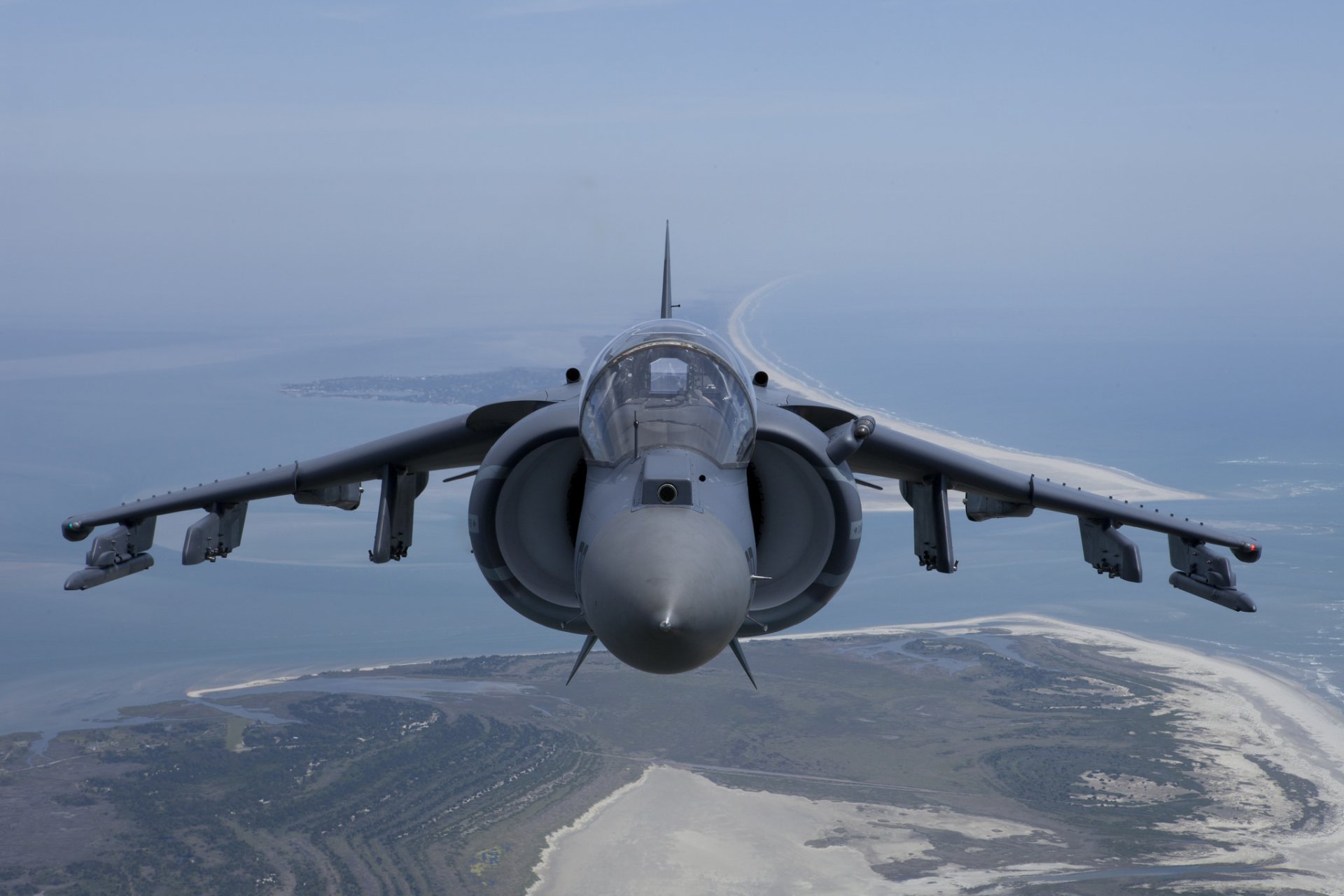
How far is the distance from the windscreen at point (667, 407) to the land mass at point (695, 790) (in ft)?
390

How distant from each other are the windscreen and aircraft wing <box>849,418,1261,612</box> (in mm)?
4230

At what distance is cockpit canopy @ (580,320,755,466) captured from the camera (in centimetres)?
1015

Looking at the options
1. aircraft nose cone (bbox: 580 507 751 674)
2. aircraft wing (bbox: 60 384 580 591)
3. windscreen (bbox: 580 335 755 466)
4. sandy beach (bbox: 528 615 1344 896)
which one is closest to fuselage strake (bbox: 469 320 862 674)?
windscreen (bbox: 580 335 755 466)

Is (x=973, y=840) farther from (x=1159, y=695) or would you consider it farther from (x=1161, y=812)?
(x=1159, y=695)

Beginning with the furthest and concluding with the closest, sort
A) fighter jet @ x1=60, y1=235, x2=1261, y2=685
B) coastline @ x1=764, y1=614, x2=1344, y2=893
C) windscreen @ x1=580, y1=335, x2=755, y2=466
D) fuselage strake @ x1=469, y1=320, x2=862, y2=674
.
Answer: coastline @ x1=764, y1=614, x2=1344, y2=893 → windscreen @ x1=580, y1=335, x2=755, y2=466 → fuselage strake @ x1=469, y1=320, x2=862, y2=674 → fighter jet @ x1=60, y1=235, x2=1261, y2=685

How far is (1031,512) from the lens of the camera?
1560 cm

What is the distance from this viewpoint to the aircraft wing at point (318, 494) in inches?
570

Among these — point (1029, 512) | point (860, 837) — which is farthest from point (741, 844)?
point (1029, 512)

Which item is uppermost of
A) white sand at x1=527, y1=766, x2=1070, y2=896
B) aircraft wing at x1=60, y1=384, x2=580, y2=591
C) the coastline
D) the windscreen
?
the windscreen

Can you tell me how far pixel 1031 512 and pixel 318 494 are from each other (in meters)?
10.3

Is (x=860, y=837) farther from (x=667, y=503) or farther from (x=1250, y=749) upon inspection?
(x=667, y=503)

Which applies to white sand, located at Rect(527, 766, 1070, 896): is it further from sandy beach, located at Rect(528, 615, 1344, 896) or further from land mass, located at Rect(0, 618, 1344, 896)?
land mass, located at Rect(0, 618, 1344, 896)

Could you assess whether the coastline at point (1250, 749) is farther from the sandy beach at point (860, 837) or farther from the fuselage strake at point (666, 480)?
the fuselage strake at point (666, 480)

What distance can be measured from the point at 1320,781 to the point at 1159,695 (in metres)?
25.0
